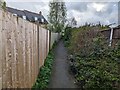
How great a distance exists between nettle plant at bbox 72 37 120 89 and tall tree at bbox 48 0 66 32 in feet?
105

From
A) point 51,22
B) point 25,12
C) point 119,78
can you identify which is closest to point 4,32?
point 119,78

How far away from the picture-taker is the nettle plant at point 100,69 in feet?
18.4

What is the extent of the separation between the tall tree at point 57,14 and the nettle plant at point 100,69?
32.1 metres

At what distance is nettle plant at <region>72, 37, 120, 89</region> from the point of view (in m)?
5.61

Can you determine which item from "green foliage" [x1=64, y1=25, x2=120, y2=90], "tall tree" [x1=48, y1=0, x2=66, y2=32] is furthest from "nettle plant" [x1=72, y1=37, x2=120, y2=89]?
"tall tree" [x1=48, y1=0, x2=66, y2=32]

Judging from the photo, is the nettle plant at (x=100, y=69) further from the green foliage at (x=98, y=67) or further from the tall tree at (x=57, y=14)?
the tall tree at (x=57, y=14)

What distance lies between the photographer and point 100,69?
6535 millimetres

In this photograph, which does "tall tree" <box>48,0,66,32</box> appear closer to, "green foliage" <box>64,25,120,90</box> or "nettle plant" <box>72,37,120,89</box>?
"green foliage" <box>64,25,120,90</box>

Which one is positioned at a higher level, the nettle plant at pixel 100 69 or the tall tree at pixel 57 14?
the tall tree at pixel 57 14

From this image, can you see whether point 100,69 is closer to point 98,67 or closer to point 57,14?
point 98,67

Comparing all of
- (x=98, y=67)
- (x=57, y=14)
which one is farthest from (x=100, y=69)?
(x=57, y=14)

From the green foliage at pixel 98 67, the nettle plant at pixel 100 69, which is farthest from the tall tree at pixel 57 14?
the nettle plant at pixel 100 69

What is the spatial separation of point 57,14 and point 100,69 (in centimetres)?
3682

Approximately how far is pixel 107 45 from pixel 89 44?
0.96 m
